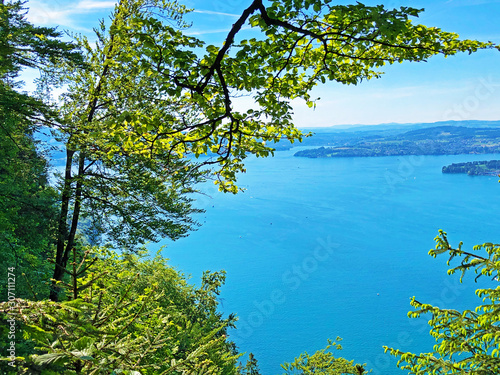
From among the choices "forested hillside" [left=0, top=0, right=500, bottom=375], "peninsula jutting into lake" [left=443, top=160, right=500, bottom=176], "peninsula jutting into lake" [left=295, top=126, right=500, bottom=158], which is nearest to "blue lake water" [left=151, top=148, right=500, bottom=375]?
"peninsula jutting into lake" [left=443, top=160, right=500, bottom=176]

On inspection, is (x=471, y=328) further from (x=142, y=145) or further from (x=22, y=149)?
(x=22, y=149)

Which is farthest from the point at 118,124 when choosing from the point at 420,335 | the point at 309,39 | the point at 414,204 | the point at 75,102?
the point at 414,204

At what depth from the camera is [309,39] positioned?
12.0 ft

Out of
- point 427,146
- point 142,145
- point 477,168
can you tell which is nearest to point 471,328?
point 142,145

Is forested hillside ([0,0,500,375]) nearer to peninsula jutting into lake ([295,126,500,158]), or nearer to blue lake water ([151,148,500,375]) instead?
blue lake water ([151,148,500,375])

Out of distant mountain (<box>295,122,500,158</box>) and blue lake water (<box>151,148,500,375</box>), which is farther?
distant mountain (<box>295,122,500,158</box>)

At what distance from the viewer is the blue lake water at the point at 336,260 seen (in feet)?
136

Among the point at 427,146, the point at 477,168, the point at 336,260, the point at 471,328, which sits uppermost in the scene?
the point at 427,146

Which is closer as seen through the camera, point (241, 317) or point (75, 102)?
point (75, 102)

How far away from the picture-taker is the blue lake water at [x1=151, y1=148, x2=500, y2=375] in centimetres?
4153

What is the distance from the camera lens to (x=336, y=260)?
60.2 meters

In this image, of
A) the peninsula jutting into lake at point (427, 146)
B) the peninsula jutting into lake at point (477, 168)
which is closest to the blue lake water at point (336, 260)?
the peninsula jutting into lake at point (477, 168)

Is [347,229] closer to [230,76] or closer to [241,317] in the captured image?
[241,317]

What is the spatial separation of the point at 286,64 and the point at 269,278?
51.9m
